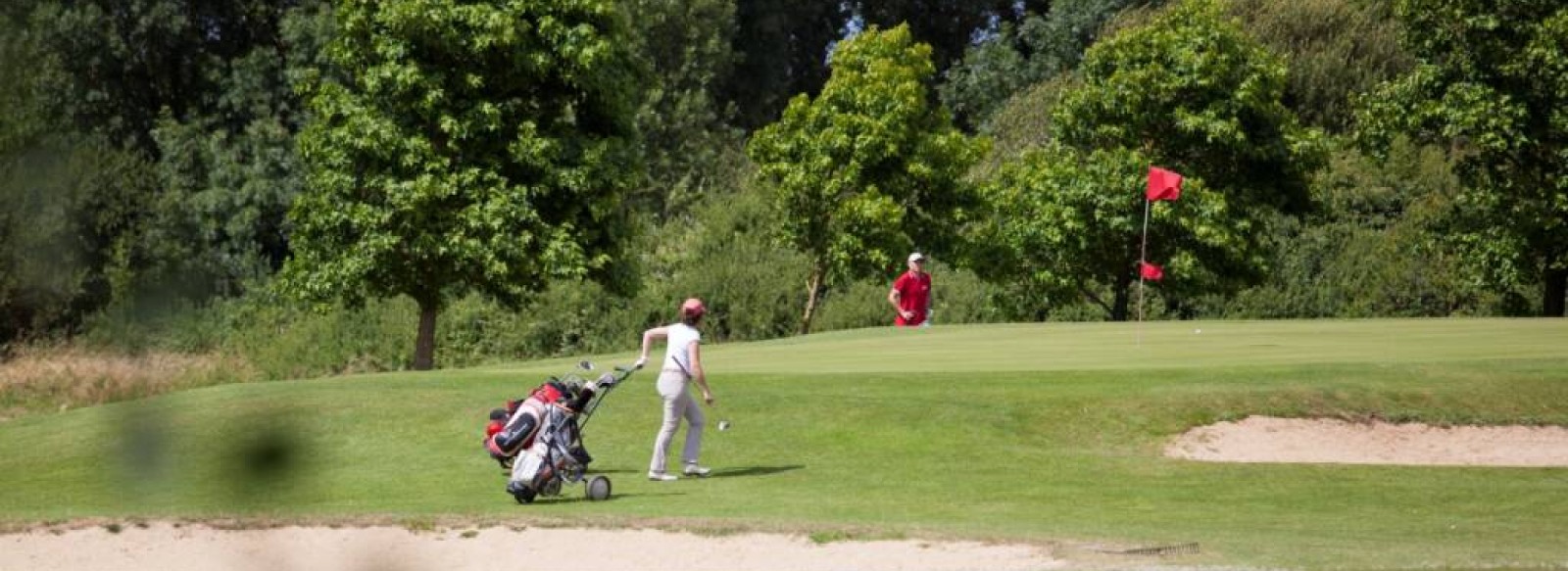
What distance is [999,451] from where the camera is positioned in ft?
66.6

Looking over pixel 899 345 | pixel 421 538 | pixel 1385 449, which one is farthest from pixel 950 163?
pixel 421 538

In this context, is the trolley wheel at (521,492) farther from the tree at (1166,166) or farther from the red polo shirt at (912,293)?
the tree at (1166,166)

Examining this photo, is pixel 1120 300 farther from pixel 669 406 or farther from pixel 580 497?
pixel 580 497

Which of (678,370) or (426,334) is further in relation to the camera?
(426,334)

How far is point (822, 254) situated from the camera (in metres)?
46.9

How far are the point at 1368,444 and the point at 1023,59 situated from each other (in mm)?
59116

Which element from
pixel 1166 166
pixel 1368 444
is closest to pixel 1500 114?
pixel 1166 166

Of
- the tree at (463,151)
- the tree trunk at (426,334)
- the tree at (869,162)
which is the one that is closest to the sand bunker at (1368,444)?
the tree at (463,151)

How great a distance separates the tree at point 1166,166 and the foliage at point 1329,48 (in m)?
15.0

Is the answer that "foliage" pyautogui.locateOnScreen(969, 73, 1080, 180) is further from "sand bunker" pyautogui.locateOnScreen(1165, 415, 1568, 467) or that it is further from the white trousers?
the white trousers

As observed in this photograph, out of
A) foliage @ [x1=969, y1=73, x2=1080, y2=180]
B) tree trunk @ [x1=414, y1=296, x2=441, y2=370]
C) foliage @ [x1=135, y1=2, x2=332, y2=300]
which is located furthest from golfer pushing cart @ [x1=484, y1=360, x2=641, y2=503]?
foliage @ [x1=969, y1=73, x2=1080, y2=180]

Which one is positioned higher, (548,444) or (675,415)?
(675,415)

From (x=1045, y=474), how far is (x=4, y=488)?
10717 mm

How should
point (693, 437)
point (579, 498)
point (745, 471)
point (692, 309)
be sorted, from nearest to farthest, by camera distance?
point (579, 498)
point (692, 309)
point (693, 437)
point (745, 471)
